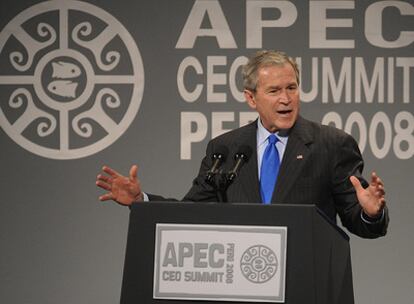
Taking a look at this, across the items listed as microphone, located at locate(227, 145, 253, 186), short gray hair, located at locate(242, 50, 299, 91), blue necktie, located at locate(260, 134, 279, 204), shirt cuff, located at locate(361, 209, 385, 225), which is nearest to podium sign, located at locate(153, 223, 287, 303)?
microphone, located at locate(227, 145, 253, 186)

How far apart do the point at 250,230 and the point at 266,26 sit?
236 centimetres

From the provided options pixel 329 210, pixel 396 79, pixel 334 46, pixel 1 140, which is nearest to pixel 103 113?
pixel 1 140

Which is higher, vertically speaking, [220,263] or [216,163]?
[216,163]

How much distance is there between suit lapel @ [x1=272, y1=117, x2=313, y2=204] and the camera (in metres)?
2.71

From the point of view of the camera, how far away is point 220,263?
217 centimetres

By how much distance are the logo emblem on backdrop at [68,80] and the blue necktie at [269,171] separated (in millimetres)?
1666

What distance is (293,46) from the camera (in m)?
4.36

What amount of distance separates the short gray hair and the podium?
2.50ft

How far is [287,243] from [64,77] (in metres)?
2.56

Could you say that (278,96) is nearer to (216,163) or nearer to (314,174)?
(314,174)

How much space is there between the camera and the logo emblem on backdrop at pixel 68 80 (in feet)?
14.5

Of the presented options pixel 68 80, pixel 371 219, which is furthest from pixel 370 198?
pixel 68 80

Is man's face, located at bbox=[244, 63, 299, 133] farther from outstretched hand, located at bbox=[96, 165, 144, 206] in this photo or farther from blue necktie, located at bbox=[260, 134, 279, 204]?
outstretched hand, located at bbox=[96, 165, 144, 206]

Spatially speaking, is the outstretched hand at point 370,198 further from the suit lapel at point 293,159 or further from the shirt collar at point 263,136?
the shirt collar at point 263,136
